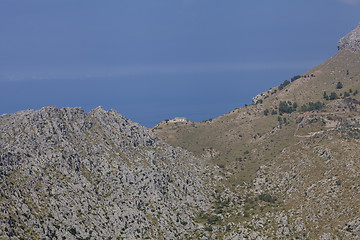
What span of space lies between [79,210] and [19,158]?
3312cm

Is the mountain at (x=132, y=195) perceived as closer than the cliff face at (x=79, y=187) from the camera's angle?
No

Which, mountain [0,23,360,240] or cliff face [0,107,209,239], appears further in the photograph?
mountain [0,23,360,240]

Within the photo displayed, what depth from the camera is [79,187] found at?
535 feet

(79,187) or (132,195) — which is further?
(132,195)

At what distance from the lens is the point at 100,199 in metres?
165

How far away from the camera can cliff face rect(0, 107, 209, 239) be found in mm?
141125

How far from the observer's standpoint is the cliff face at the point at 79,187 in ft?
463

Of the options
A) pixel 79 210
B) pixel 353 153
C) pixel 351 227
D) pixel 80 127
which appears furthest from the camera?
pixel 80 127

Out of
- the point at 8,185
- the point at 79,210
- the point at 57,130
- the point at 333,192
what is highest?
the point at 57,130

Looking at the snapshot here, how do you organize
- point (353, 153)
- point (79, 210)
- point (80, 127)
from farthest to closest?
point (80, 127)
point (353, 153)
point (79, 210)

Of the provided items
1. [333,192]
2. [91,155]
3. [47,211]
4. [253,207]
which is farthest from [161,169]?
[333,192]

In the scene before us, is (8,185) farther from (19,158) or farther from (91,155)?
(91,155)

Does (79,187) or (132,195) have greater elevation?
(79,187)

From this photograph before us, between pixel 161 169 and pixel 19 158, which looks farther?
pixel 161 169
